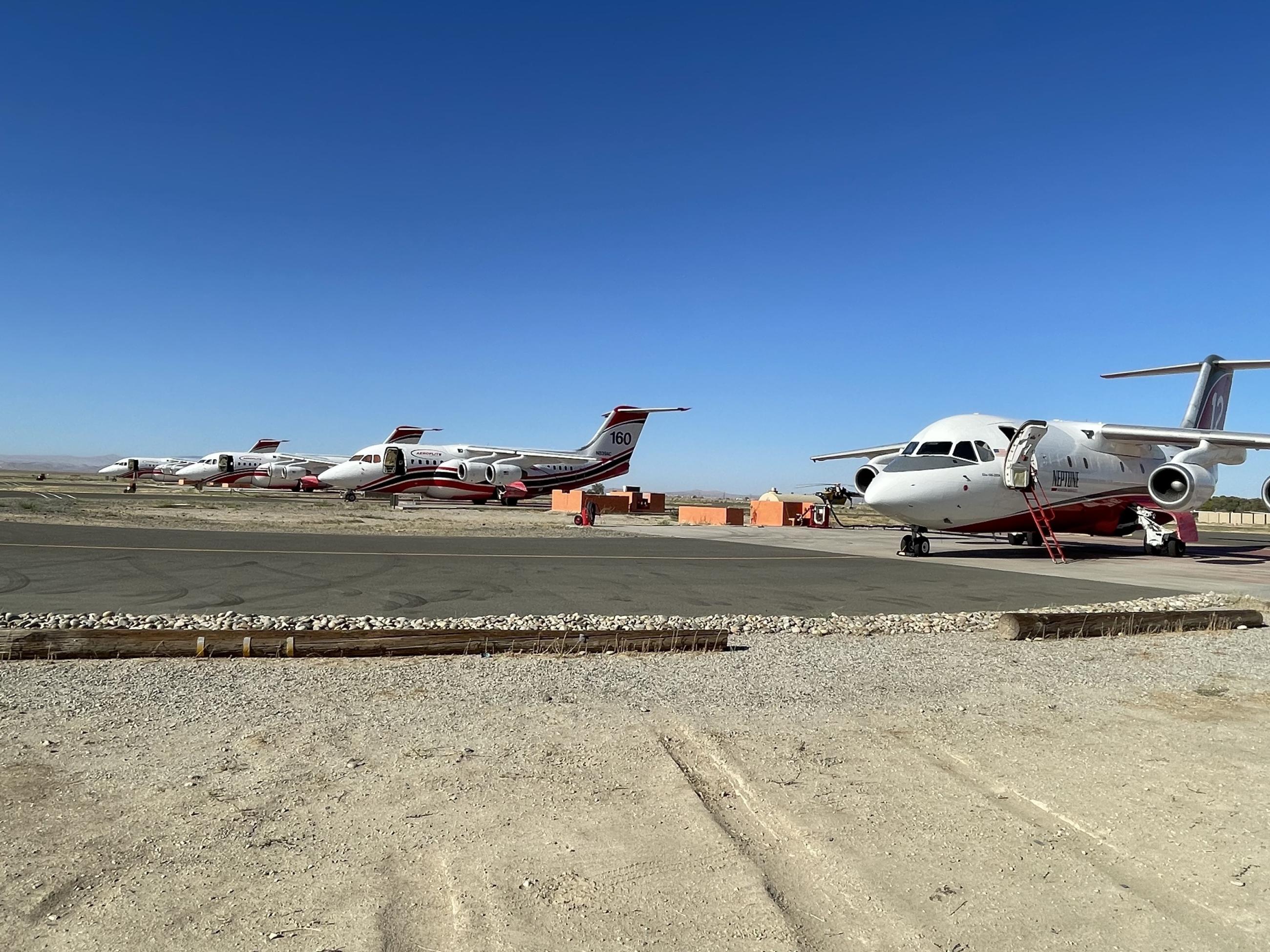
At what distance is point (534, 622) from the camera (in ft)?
27.3

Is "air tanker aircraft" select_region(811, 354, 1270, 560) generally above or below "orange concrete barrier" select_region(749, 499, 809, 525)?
above

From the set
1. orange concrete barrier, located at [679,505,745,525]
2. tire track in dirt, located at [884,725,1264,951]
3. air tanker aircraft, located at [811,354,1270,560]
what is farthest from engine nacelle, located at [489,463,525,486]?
tire track in dirt, located at [884,725,1264,951]

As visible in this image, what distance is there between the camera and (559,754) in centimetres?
440

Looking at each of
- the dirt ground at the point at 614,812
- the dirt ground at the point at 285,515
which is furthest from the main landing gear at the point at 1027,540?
the dirt ground at the point at 614,812

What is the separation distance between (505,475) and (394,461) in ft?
19.5

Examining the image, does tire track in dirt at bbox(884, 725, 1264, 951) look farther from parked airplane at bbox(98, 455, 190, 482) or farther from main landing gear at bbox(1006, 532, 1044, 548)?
parked airplane at bbox(98, 455, 190, 482)

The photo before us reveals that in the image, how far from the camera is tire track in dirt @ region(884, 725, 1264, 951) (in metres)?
2.78

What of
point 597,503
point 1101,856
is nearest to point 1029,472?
point 1101,856

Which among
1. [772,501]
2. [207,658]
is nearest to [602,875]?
[207,658]

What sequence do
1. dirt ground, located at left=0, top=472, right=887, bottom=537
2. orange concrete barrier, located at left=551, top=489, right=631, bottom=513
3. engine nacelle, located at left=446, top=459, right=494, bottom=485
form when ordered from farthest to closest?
1. engine nacelle, located at left=446, top=459, right=494, bottom=485
2. orange concrete barrier, located at left=551, top=489, right=631, bottom=513
3. dirt ground, located at left=0, top=472, right=887, bottom=537

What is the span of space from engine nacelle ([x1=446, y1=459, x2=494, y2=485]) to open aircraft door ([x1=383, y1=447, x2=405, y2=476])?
95.5 inches

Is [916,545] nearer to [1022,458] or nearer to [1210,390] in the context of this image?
[1022,458]

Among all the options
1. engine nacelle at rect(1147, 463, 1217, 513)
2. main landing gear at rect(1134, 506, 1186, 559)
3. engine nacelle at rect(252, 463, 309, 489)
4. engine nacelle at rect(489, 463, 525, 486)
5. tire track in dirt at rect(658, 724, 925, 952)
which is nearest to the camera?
tire track in dirt at rect(658, 724, 925, 952)

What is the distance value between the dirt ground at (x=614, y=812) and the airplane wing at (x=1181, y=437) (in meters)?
14.0
